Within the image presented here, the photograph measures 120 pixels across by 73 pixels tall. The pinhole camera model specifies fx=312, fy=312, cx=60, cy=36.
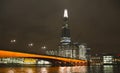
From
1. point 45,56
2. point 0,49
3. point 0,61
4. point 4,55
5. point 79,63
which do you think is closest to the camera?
point 0,49

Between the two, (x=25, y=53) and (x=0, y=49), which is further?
(x=25, y=53)

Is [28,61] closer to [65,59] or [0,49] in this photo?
[65,59]

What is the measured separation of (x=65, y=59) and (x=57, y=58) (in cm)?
1011

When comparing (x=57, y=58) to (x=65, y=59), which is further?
(x=65, y=59)

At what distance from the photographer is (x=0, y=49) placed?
59.0 metres

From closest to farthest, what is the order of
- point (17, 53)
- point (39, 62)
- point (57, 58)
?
point (17, 53) < point (57, 58) < point (39, 62)

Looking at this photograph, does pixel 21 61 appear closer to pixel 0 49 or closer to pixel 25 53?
pixel 25 53

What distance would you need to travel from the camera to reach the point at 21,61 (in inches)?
6339

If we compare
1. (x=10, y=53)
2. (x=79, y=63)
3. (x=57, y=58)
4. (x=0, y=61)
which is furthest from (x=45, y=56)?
(x=79, y=63)

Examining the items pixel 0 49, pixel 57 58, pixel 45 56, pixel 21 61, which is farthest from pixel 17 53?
pixel 21 61

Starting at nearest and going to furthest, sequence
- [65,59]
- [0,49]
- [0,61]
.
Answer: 1. [0,49]
2. [65,59]
3. [0,61]

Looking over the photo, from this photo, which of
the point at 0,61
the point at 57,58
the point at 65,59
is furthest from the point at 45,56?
the point at 0,61

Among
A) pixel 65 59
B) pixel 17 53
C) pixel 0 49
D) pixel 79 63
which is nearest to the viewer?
pixel 0 49

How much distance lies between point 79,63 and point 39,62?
1022 inches
